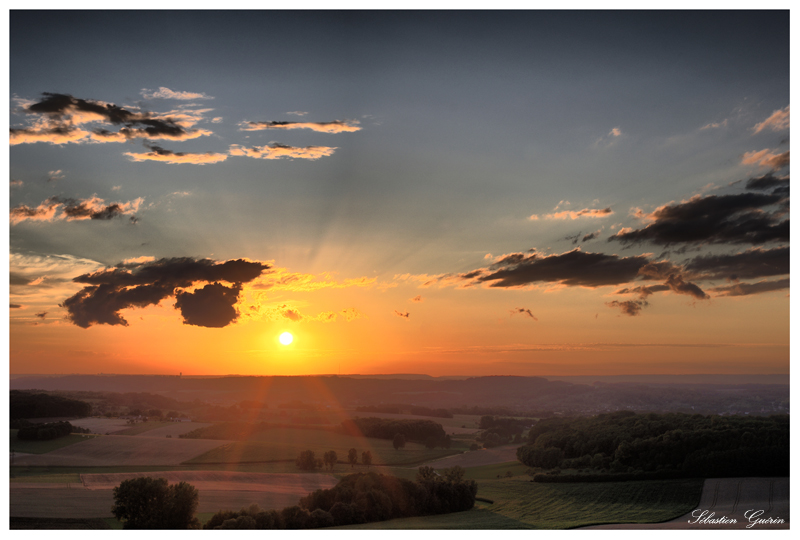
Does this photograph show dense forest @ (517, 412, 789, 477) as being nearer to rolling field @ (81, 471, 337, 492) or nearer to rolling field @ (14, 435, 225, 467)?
rolling field @ (81, 471, 337, 492)

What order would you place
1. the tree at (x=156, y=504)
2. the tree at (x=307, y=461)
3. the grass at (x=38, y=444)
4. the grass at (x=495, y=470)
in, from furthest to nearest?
Answer: the grass at (x=495, y=470) → the tree at (x=307, y=461) → the grass at (x=38, y=444) → the tree at (x=156, y=504)

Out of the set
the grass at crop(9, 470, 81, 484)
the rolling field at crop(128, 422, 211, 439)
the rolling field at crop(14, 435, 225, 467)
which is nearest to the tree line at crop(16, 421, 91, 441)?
the rolling field at crop(14, 435, 225, 467)

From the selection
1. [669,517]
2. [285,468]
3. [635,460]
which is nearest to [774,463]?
[635,460]

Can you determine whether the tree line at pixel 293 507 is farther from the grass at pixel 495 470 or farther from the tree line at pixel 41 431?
the tree line at pixel 41 431

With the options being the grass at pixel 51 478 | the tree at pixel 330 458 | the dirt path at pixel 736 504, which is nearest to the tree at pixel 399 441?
the tree at pixel 330 458

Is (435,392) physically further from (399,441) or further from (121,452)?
(121,452)

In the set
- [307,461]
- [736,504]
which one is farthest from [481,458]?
[736,504]

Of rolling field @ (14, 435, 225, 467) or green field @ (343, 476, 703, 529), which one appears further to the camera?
rolling field @ (14, 435, 225, 467)

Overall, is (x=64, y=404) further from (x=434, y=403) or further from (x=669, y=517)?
(x=669, y=517)
